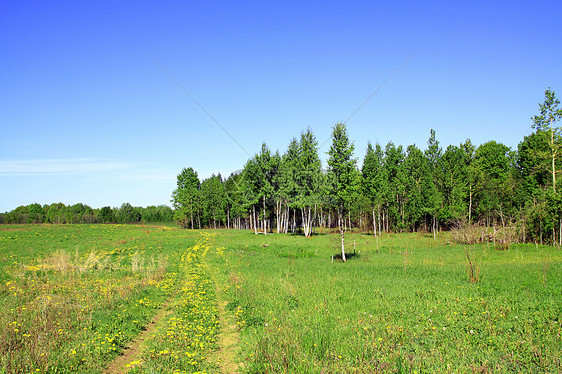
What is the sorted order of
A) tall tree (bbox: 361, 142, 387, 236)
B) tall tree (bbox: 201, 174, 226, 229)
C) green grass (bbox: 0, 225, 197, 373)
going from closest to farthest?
→ green grass (bbox: 0, 225, 197, 373), tall tree (bbox: 361, 142, 387, 236), tall tree (bbox: 201, 174, 226, 229)

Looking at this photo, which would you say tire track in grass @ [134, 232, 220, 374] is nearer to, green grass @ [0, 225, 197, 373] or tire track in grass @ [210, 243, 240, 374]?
tire track in grass @ [210, 243, 240, 374]

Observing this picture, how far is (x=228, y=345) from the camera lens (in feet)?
27.1

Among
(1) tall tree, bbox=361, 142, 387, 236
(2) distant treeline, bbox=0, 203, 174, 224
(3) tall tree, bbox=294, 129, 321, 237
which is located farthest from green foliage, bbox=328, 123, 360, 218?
(2) distant treeline, bbox=0, 203, 174, 224

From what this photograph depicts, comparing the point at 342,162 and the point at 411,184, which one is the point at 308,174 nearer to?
the point at 411,184

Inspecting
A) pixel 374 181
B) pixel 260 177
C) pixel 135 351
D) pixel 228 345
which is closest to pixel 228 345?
pixel 228 345

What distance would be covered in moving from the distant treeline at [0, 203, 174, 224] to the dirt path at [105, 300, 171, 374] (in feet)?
443

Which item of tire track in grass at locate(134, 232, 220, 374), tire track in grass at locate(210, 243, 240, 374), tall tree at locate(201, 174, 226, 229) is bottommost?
tire track in grass at locate(210, 243, 240, 374)

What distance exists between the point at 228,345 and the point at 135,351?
234 cm

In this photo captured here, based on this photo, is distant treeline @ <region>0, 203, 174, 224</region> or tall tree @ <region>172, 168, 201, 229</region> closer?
tall tree @ <region>172, 168, 201, 229</region>

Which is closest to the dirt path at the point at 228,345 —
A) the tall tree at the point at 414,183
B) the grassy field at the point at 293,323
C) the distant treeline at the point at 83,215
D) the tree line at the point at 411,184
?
the grassy field at the point at 293,323

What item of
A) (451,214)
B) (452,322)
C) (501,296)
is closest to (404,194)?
(451,214)

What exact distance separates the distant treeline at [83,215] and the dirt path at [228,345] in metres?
136

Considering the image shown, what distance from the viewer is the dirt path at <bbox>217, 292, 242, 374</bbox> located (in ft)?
23.1

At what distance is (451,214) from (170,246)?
134 feet
